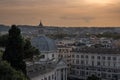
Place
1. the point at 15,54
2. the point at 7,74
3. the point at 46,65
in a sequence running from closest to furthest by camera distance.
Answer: the point at 7,74, the point at 15,54, the point at 46,65

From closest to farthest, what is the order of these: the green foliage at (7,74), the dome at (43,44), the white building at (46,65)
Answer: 1. the green foliage at (7,74)
2. the white building at (46,65)
3. the dome at (43,44)

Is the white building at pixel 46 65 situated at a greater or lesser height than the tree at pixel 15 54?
lesser

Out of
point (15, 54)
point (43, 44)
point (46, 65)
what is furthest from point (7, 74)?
point (43, 44)

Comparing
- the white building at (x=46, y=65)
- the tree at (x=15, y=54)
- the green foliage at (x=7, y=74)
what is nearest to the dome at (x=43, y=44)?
the white building at (x=46, y=65)

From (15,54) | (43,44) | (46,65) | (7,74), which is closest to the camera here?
(7,74)

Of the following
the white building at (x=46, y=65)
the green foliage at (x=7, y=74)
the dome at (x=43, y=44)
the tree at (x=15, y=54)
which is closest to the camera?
the green foliage at (x=7, y=74)

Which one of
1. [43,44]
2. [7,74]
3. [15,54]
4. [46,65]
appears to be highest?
[15,54]

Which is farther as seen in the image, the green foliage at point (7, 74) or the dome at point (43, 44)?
the dome at point (43, 44)

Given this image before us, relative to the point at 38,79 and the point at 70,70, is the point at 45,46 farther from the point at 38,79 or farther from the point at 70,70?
the point at 38,79

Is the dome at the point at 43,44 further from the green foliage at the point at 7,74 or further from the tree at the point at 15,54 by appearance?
the green foliage at the point at 7,74

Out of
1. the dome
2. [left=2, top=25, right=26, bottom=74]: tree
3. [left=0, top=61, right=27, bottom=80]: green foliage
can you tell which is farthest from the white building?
[left=0, top=61, right=27, bottom=80]: green foliage

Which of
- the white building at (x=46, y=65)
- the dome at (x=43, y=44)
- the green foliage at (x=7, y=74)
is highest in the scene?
the dome at (x=43, y=44)

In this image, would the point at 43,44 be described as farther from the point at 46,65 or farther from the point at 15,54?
the point at 15,54

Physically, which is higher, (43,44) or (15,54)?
(15,54)
